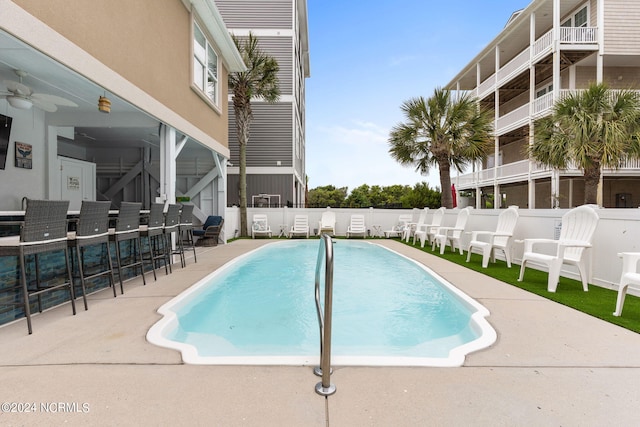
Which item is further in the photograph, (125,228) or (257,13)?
(257,13)

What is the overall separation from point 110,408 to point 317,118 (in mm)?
36112

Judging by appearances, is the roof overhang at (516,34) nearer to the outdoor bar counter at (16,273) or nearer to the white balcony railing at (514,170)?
the white balcony railing at (514,170)

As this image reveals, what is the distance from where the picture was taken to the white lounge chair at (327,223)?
13.7m

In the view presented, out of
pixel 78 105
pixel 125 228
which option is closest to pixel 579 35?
pixel 125 228

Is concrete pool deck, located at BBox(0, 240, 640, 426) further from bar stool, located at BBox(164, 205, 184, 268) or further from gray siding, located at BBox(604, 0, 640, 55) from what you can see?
gray siding, located at BBox(604, 0, 640, 55)

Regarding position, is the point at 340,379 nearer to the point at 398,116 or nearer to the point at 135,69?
the point at 135,69

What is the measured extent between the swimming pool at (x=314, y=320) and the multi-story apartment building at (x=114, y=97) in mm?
3203

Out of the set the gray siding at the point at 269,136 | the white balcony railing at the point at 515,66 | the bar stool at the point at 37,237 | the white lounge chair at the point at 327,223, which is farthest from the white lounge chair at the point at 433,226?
the white balcony railing at the point at 515,66

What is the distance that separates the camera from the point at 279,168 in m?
16.3

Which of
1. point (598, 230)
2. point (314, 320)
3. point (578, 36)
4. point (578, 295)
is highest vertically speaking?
point (578, 36)

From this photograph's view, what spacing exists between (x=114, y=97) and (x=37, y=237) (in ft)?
10.9

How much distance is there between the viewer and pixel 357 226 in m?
13.7

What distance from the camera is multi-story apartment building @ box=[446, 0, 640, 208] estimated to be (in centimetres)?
1238

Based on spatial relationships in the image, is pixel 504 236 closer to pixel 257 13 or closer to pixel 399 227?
pixel 399 227
